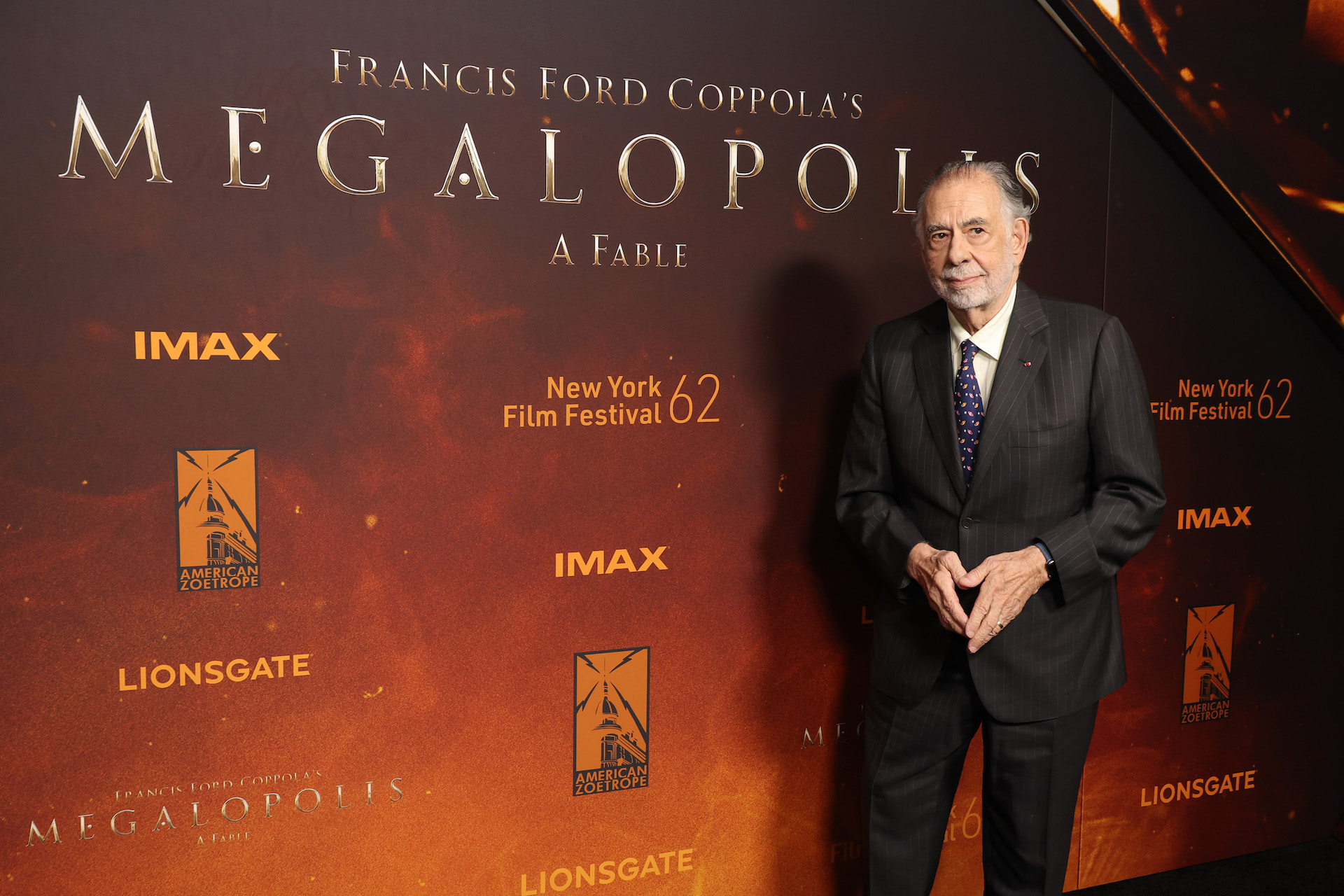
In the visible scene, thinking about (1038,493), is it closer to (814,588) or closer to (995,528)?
(995,528)

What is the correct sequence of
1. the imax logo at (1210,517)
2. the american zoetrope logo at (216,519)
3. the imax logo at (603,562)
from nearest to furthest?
the american zoetrope logo at (216,519) < the imax logo at (603,562) < the imax logo at (1210,517)

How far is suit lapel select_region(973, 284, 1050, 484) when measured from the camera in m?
1.73

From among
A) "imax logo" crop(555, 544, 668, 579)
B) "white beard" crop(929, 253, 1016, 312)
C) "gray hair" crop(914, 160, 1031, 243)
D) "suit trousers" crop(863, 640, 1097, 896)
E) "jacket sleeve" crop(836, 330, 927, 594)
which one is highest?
"gray hair" crop(914, 160, 1031, 243)

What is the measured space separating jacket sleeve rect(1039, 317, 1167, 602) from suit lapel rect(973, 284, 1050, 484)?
11 centimetres

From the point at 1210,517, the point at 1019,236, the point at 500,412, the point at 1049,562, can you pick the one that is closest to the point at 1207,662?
the point at 1210,517

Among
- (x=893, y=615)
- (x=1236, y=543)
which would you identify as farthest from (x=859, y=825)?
(x=1236, y=543)

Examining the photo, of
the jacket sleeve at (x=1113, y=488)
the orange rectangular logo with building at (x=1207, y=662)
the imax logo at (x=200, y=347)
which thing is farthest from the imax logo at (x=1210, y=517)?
the imax logo at (x=200, y=347)

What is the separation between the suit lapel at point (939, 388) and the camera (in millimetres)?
1771

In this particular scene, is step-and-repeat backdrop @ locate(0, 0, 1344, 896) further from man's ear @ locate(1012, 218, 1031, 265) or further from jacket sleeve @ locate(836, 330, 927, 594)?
man's ear @ locate(1012, 218, 1031, 265)

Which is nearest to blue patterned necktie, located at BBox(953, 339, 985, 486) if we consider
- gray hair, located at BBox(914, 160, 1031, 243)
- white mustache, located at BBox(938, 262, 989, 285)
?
white mustache, located at BBox(938, 262, 989, 285)

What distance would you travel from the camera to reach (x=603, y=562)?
2.08 m

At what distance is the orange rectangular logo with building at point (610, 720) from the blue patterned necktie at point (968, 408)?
2.57 feet

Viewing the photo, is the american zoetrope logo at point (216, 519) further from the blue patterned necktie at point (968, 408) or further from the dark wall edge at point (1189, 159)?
the dark wall edge at point (1189, 159)

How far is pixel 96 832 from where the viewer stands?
72.3 inches
